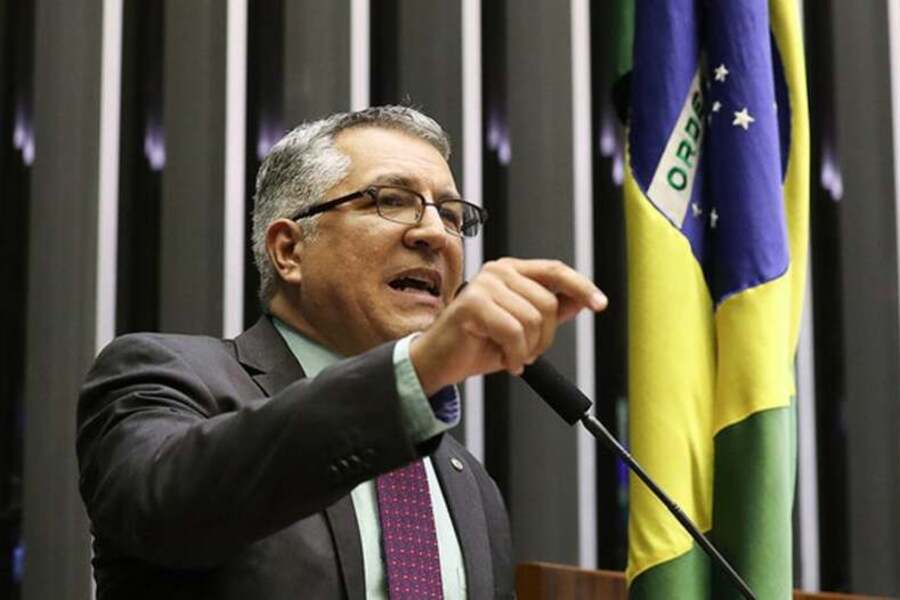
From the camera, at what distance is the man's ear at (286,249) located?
1.67m

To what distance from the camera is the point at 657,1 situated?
2.25 m

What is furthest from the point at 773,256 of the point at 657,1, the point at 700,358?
the point at 657,1

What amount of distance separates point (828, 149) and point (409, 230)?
5.71 ft

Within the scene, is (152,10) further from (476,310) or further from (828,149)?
(476,310)

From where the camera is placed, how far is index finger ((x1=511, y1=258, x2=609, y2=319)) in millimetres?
926

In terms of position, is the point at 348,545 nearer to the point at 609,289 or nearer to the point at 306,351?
the point at 306,351

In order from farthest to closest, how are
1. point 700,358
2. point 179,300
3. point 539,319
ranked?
point 179,300 < point 700,358 < point 539,319

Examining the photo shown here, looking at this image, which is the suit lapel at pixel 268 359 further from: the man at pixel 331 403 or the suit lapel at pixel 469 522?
the suit lapel at pixel 469 522

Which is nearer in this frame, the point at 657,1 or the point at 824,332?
the point at 657,1

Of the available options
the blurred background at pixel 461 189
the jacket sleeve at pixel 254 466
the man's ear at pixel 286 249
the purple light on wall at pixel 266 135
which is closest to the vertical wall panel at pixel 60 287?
the blurred background at pixel 461 189

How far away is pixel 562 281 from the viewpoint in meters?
0.93

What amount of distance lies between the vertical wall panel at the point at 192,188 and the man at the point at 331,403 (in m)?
0.97

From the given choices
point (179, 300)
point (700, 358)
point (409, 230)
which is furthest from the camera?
point (179, 300)

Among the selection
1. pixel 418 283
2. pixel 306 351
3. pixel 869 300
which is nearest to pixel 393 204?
pixel 418 283
